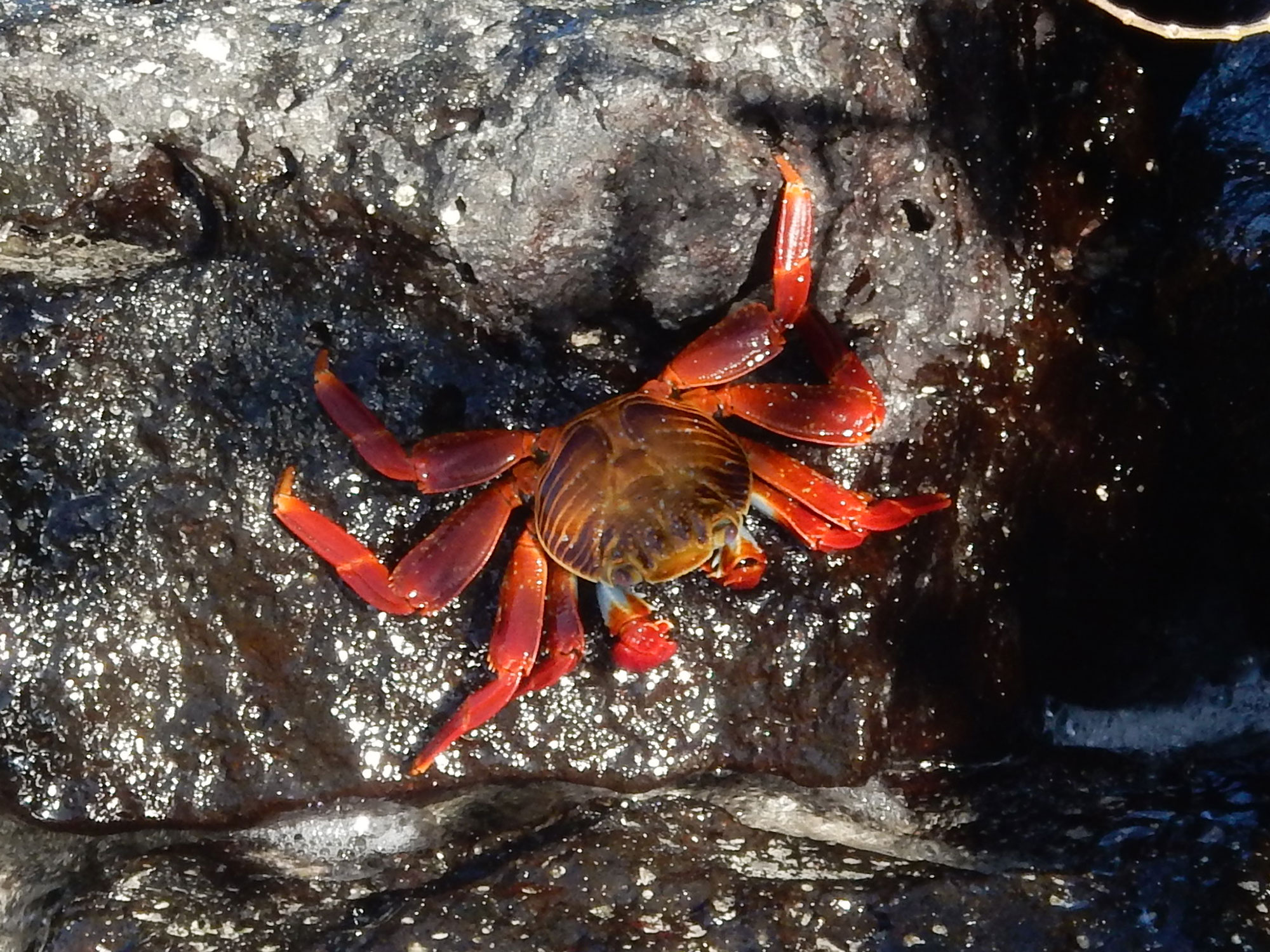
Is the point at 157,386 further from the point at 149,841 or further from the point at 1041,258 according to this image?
the point at 1041,258

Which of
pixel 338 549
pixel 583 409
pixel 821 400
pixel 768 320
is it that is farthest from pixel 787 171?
pixel 338 549

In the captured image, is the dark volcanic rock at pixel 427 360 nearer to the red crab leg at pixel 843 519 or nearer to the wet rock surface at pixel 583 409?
the wet rock surface at pixel 583 409

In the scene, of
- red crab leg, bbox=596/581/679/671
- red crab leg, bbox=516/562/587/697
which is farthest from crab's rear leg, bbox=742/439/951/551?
red crab leg, bbox=516/562/587/697

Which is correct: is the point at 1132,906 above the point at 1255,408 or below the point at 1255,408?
below

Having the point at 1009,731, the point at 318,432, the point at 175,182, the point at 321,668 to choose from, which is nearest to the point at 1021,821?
the point at 1009,731

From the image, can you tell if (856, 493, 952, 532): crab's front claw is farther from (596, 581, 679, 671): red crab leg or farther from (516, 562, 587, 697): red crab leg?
(516, 562, 587, 697): red crab leg

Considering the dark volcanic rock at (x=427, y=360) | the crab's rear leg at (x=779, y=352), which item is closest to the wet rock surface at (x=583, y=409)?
the dark volcanic rock at (x=427, y=360)

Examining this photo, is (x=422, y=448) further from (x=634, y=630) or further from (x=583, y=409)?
(x=634, y=630)
